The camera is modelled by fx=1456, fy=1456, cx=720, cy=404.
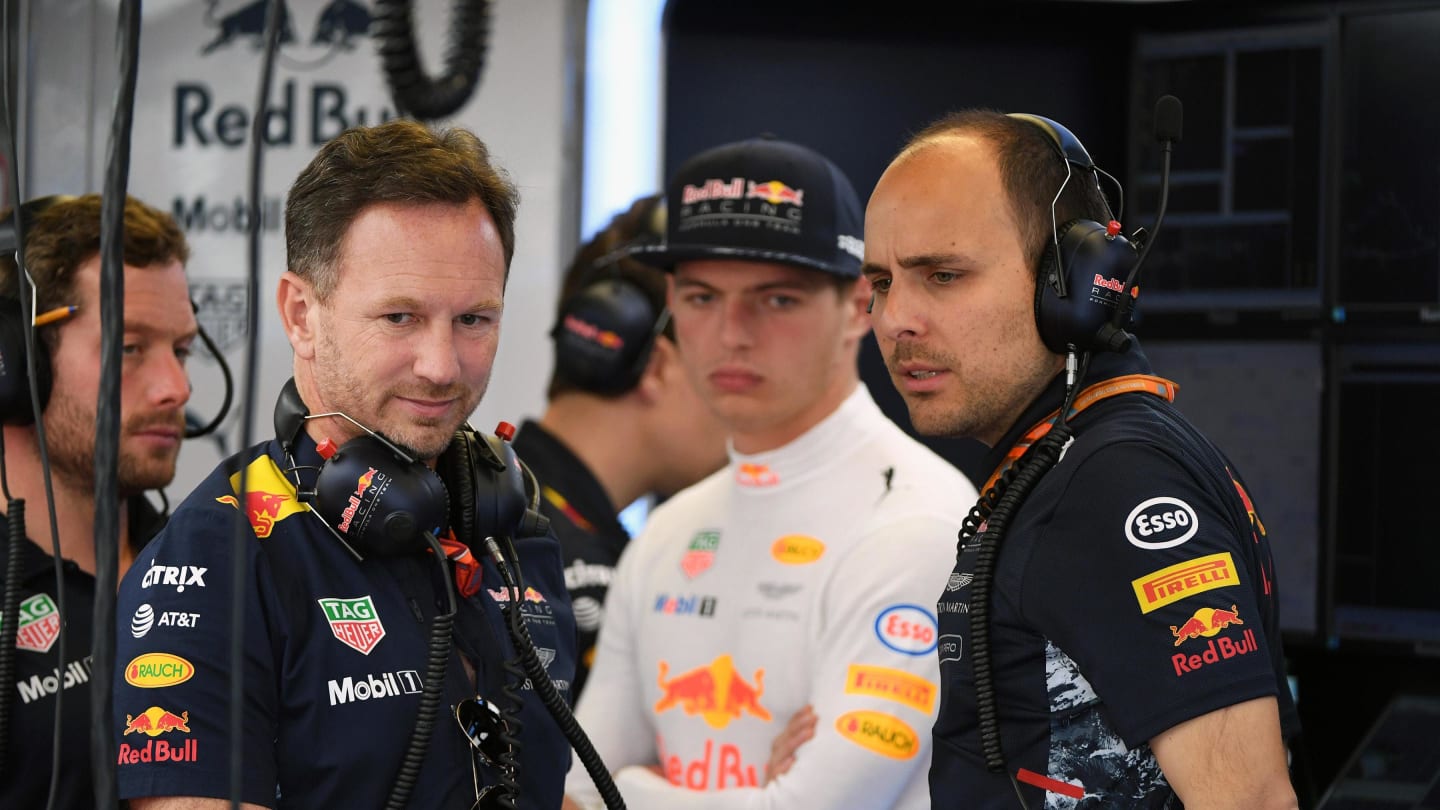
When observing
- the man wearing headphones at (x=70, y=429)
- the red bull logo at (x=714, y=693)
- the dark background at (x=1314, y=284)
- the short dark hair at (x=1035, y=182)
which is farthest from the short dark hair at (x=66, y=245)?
the dark background at (x=1314, y=284)

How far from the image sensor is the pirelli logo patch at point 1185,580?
1.30 meters

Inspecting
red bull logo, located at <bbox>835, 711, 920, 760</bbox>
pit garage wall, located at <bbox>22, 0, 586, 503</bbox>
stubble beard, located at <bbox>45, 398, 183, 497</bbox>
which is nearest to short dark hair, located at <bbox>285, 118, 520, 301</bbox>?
stubble beard, located at <bbox>45, 398, 183, 497</bbox>

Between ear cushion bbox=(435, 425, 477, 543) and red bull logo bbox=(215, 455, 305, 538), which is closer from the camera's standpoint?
red bull logo bbox=(215, 455, 305, 538)

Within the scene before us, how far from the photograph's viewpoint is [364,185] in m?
1.47

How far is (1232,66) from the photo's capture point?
9.99 ft

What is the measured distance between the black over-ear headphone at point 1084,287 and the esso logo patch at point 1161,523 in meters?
0.22

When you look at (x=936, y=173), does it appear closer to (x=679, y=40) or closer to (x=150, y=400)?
(x=150, y=400)

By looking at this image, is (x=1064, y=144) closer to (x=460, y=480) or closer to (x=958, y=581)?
(x=958, y=581)

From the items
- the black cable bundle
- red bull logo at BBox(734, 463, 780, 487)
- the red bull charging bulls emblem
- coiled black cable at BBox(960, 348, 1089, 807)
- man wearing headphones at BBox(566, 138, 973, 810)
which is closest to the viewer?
the red bull charging bulls emblem

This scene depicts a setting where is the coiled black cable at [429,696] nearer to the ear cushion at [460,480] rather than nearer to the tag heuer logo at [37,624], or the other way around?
the ear cushion at [460,480]

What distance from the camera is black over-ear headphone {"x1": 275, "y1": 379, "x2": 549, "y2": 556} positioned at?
1396 mm

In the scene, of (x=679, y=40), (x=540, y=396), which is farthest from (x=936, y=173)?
(x=679, y=40)

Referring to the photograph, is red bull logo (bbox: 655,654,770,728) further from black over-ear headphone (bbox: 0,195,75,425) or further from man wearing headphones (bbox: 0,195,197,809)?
black over-ear headphone (bbox: 0,195,75,425)

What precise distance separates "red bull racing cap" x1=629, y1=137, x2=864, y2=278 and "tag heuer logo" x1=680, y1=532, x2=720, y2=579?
0.44 meters
